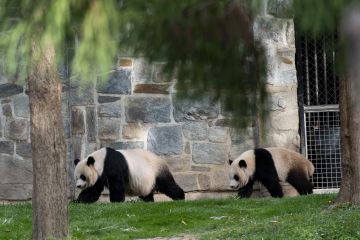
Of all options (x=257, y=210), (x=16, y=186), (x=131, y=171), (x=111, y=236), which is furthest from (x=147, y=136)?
(x=111, y=236)

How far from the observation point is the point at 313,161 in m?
14.3

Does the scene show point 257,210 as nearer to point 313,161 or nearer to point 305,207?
point 305,207

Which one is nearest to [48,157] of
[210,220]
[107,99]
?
[210,220]

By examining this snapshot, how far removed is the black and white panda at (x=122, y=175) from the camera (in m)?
13.2

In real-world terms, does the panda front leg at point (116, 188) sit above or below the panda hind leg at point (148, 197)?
above

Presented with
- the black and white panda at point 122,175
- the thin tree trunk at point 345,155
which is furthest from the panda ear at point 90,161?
the thin tree trunk at point 345,155

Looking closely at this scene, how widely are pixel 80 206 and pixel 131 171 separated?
187cm

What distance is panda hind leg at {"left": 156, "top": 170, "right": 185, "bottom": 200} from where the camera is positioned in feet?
43.7

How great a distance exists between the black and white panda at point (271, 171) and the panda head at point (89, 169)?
6.41 feet

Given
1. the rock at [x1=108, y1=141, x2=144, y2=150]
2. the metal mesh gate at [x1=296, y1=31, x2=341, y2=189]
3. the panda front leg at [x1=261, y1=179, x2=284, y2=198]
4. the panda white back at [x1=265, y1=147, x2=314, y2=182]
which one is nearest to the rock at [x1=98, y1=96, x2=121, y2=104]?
the rock at [x1=108, y1=141, x2=144, y2=150]

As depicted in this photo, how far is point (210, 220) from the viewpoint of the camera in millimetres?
10062

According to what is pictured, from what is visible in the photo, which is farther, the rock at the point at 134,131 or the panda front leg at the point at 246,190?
the panda front leg at the point at 246,190

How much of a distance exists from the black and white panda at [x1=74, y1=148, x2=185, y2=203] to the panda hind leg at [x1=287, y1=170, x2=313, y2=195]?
1730 millimetres

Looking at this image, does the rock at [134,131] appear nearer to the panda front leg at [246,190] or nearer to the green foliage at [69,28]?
the panda front leg at [246,190]
